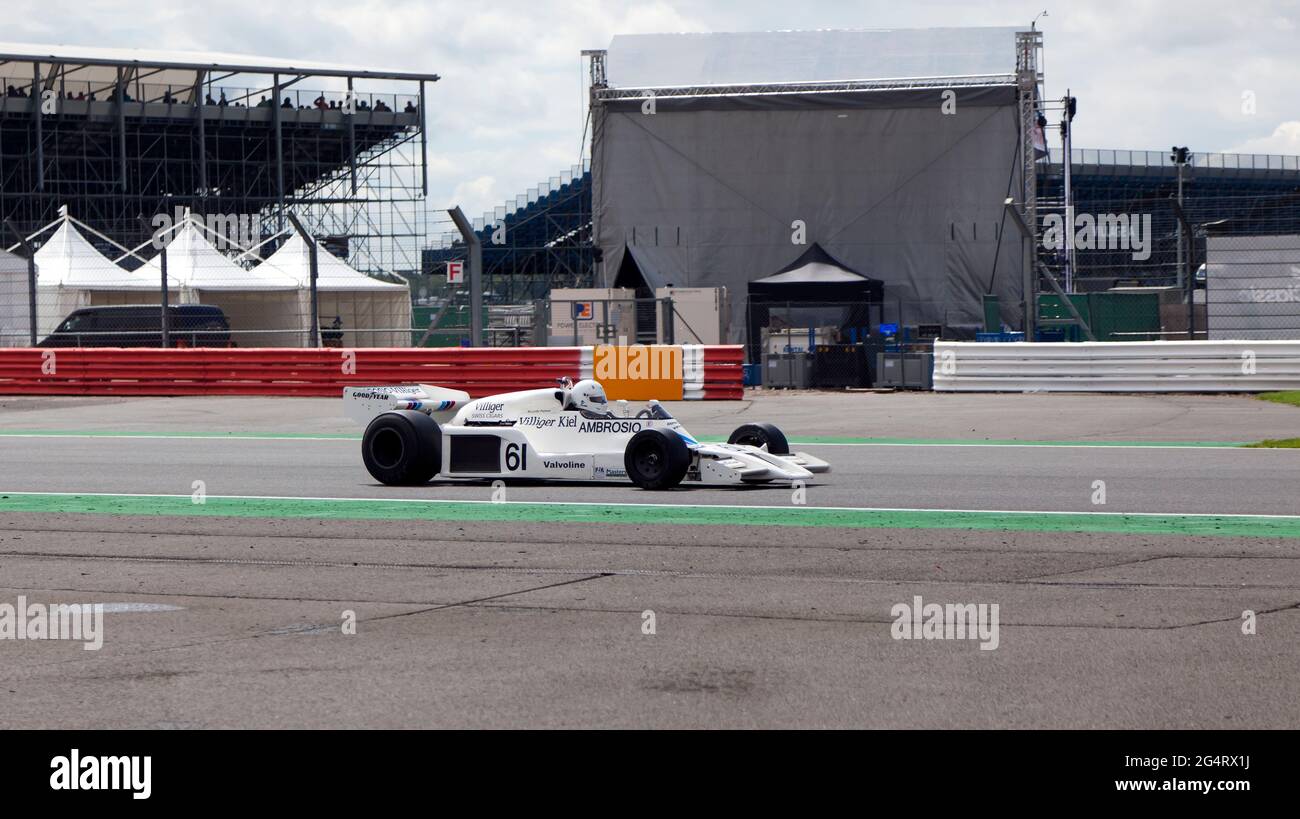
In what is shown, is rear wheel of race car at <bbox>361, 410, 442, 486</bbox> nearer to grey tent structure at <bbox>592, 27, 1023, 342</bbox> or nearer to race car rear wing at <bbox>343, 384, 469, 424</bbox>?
race car rear wing at <bbox>343, 384, 469, 424</bbox>

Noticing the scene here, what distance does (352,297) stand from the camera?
132 feet

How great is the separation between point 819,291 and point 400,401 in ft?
79.7

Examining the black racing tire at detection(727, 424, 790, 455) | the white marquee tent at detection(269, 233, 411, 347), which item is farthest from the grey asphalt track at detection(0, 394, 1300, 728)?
the white marquee tent at detection(269, 233, 411, 347)

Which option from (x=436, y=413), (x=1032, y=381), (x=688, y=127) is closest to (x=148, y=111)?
(x=688, y=127)

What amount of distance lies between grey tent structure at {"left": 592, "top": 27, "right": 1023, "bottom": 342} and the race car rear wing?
24628 mm

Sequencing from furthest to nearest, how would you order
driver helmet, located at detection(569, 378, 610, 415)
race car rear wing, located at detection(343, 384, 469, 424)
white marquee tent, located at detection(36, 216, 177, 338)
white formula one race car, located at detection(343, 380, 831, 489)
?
white marquee tent, located at detection(36, 216, 177, 338)
race car rear wing, located at detection(343, 384, 469, 424)
driver helmet, located at detection(569, 378, 610, 415)
white formula one race car, located at detection(343, 380, 831, 489)

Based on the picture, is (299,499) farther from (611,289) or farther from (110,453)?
(611,289)

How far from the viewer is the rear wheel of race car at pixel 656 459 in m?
11.6

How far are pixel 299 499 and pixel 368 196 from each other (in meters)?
55.4

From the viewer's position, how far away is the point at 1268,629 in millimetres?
6852

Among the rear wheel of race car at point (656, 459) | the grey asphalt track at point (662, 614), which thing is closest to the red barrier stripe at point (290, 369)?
the grey asphalt track at point (662, 614)

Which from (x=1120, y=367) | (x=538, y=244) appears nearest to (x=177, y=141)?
(x=538, y=244)

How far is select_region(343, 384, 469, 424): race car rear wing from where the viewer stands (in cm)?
1264

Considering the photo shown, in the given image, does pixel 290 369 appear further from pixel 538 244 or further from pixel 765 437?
pixel 538 244
